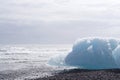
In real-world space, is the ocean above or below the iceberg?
below

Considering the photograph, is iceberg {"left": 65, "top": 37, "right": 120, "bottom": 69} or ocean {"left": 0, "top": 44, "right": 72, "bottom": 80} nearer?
ocean {"left": 0, "top": 44, "right": 72, "bottom": 80}

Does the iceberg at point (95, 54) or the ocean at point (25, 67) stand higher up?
the iceberg at point (95, 54)

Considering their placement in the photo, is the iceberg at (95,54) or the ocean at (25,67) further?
the iceberg at (95,54)

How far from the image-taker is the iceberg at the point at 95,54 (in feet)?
153

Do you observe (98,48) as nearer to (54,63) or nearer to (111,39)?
(111,39)

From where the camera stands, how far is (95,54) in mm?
47781

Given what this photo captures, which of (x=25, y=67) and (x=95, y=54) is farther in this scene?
(x=25, y=67)

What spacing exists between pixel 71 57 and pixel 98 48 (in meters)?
4.07

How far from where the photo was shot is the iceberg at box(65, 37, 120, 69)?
4653cm

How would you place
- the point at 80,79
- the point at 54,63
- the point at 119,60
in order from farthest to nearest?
1. the point at 54,63
2. the point at 119,60
3. the point at 80,79

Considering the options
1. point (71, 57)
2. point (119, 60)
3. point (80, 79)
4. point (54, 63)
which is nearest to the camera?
point (80, 79)

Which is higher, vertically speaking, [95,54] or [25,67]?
[95,54]

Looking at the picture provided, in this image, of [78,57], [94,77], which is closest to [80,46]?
[78,57]

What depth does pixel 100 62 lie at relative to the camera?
47.0 m
